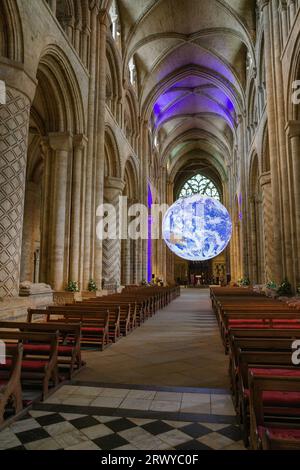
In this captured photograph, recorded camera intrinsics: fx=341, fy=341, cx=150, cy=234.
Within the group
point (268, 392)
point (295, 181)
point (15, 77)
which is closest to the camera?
point (268, 392)

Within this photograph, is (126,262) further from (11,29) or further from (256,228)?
(11,29)

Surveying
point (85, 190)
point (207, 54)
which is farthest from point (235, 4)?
point (85, 190)

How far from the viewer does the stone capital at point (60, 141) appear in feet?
40.3

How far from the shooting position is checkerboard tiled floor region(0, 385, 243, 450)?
278 cm

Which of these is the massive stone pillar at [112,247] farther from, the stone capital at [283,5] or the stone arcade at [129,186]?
the stone capital at [283,5]

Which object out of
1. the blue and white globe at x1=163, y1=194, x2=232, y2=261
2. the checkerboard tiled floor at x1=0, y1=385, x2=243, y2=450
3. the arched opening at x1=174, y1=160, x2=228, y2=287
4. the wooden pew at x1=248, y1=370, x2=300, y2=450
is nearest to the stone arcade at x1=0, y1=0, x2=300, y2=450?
the checkerboard tiled floor at x1=0, y1=385, x2=243, y2=450

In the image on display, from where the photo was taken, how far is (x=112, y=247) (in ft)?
57.7

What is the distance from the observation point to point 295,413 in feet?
8.81

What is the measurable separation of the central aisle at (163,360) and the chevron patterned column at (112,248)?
28.9ft

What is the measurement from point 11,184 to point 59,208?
4088mm

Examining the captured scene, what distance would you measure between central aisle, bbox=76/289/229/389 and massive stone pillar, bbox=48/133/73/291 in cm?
435

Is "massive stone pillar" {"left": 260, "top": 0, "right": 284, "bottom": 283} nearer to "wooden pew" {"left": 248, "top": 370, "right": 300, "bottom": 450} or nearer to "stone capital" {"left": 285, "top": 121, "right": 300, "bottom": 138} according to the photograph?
"stone capital" {"left": 285, "top": 121, "right": 300, "bottom": 138}

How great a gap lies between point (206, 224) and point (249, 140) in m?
11.1

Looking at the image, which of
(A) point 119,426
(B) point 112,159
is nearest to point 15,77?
(A) point 119,426
